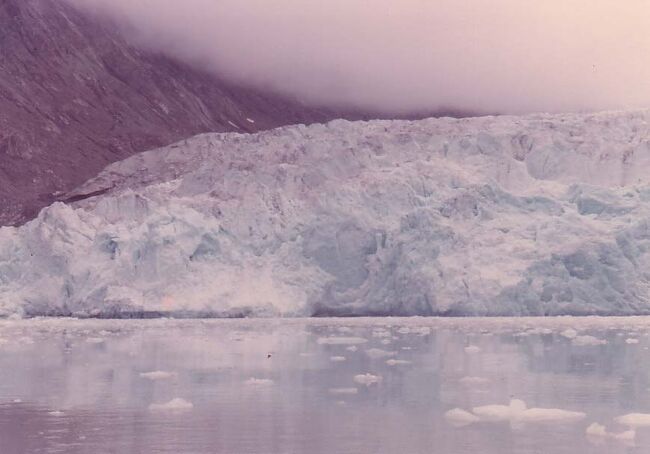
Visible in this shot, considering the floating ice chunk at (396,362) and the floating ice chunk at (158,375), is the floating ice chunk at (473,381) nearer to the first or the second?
the floating ice chunk at (396,362)

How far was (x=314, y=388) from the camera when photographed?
1300 cm

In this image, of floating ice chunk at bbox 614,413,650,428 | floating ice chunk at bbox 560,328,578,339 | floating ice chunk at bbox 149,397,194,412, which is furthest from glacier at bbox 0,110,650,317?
floating ice chunk at bbox 614,413,650,428

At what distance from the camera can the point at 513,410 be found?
10625 mm

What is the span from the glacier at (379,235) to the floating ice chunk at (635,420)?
15026 millimetres

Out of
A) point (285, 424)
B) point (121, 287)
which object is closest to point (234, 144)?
point (121, 287)

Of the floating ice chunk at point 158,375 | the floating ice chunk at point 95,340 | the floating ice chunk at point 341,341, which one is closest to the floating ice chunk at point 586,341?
the floating ice chunk at point 341,341

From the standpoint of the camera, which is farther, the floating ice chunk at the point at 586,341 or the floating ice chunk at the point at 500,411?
the floating ice chunk at the point at 586,341

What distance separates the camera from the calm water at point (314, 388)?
9.41m

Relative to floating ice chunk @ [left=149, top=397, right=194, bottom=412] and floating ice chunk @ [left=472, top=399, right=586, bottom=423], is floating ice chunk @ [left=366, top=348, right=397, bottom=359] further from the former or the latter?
floating ice chunk @ [left=472, top=399, right=586, bottom=423]

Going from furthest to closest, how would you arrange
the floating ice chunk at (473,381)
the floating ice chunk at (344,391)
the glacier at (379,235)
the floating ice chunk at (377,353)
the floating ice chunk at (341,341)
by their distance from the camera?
the glacier at (379,235) → the floating ice chunk at (341,341) → the floating ice chunk at (377,353) → the floating ice chunk at (473,381) → the floating ice chunk at (344,391)

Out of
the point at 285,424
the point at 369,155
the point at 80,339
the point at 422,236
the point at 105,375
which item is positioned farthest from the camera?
the point at 369,155

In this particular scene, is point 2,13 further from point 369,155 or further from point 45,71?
point 369,155

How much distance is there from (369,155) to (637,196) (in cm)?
758

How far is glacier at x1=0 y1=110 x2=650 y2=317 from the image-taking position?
25.4 metres
